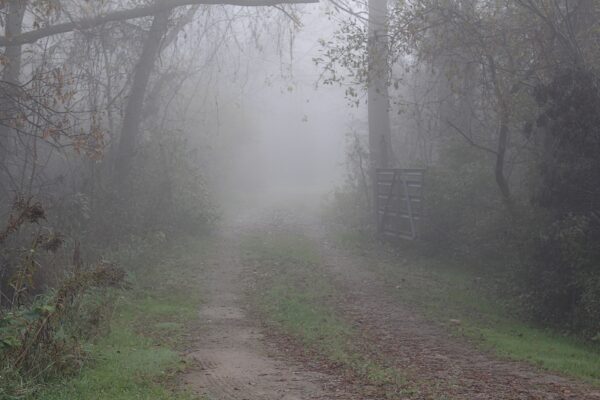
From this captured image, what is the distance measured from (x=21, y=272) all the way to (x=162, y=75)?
15.6 meters

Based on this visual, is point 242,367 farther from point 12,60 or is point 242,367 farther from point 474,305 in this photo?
point 12,60

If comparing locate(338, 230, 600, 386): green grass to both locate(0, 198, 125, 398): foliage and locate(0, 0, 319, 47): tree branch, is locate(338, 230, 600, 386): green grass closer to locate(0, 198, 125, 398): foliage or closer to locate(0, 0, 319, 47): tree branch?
locate(0, 198, 125, 398): foliage

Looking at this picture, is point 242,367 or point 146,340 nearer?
point 242,367

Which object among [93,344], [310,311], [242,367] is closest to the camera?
[242,367]

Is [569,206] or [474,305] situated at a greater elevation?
[569,206]

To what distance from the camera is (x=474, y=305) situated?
13.0m

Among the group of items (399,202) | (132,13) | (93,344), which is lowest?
(93,344)

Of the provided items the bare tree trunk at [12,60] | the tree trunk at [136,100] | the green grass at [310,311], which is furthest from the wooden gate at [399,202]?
the bare tree trunk at [12,60]

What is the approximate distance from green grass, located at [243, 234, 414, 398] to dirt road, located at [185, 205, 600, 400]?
0.24 metres

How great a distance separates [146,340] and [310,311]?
3066 millimetres

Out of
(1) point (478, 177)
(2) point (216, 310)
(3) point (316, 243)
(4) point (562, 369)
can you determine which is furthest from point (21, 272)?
(3) point (316, 243)

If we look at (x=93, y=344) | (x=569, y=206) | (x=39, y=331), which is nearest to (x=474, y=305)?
(x=569, y=206)

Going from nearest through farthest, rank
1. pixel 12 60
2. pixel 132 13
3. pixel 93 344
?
pixel 93 344 → pixel 12 60 → pixel 132 13

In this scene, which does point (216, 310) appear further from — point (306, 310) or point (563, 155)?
point (563, 155)
